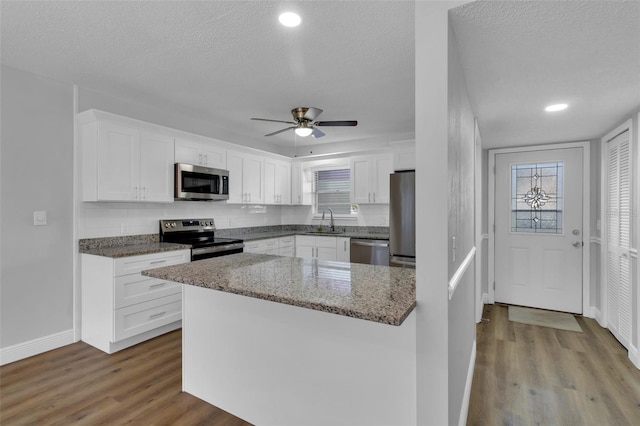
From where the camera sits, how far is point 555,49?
1766 millimetres

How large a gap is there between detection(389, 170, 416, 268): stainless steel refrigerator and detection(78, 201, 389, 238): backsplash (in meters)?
1.07

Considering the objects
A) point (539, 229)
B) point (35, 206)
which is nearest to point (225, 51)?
point (35, 206)

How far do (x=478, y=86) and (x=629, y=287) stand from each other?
7.72 feet

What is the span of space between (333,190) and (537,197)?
9.50ft

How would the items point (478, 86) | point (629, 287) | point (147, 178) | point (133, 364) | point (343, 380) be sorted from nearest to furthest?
point (343, 380) → point (478, 86) → point (133, 364) → point (629, 287) → point (147, 178)

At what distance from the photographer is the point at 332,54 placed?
2414 mm

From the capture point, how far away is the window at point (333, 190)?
5.44 m

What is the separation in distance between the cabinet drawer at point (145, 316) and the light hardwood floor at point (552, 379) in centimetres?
281

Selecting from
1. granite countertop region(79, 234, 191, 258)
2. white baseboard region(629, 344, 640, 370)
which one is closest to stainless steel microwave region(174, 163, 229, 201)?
granite countertop region(79, 234, 191, 258)

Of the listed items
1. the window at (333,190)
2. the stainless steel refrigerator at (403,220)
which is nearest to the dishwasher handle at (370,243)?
the stainless steel refrigerator at (403,220)

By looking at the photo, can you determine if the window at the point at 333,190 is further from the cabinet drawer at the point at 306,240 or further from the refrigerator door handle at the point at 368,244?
the refrigerator door handle at the point at 368,244

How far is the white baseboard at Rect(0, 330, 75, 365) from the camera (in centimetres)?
271

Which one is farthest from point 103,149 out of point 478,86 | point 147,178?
point 478,86

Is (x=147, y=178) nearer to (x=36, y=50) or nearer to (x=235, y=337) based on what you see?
(x=36, y=50)
